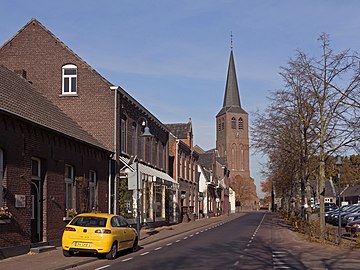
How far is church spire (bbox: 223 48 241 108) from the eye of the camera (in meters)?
133

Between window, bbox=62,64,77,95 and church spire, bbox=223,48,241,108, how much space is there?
101900 millimetres

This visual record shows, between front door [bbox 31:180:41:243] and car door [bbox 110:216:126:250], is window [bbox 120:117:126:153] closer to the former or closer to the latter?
front door [bbox 31:180:41:243]

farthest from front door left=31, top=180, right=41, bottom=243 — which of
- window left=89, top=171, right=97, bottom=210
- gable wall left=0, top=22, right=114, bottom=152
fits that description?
gable wall left=0, top=22, right=114, bottom=152

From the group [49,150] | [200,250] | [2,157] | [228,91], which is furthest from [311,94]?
[228,91]

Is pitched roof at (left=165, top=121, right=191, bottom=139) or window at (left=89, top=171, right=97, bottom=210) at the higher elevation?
pitched roof at (left=165, top=121, right=191, bottom=139)

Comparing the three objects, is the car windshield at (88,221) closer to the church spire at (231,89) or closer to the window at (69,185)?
the window at (69,185)

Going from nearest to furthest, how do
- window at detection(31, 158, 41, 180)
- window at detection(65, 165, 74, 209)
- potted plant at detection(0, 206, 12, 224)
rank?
potted plant at detection(0, 206, 12, 224)
window at detection(31, 158, 41, 180)
window at detection(65, 165, 74, 209)

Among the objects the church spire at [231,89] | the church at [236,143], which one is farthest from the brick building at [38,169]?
the church at [236,143]

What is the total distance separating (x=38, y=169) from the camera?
21.5 m

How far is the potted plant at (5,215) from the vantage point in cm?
1769

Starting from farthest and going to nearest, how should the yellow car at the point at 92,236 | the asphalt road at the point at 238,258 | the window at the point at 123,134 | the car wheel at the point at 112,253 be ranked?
the window at the point at 123,134 < the car wheel at the point at 112,253 < the yellow car at the point at 92,236 < the asphalt road at the point at 238,258

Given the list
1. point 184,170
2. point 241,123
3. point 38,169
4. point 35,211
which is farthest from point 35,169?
point 241,123

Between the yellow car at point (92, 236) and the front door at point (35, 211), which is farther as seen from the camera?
the front door at point (35, 211)

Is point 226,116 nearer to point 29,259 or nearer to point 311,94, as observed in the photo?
point 311,94
